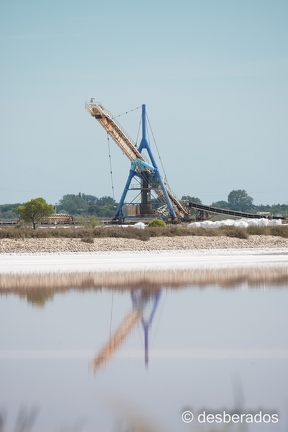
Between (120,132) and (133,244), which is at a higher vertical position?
(120,132)

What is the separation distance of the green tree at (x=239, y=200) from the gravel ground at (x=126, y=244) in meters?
106

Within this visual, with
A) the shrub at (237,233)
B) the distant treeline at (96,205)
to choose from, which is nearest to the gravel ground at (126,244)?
the shrub at (237,233)

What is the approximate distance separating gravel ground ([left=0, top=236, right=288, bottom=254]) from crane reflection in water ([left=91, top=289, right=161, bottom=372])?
15409mm

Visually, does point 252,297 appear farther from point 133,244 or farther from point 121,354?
point 133,244

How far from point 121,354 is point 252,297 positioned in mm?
8987

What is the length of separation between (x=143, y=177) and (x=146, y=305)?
38210 millimetres

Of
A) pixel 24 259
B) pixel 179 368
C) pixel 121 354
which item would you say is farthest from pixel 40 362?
pixel 24 259

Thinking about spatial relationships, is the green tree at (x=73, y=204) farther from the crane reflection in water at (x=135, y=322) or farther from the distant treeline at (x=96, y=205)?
the crane reflection in water at (x=135, y=322)

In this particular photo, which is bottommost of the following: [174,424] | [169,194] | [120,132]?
[174,424]

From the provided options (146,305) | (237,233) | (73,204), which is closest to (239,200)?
(73,204)

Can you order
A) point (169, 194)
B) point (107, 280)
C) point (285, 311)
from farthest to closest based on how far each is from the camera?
point (169, 194) → point (107, 280) → point (285, 311)

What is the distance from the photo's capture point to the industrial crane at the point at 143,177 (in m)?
55.7

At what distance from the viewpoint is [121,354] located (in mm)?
14734

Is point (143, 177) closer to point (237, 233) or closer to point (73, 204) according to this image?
point (237, 233)
